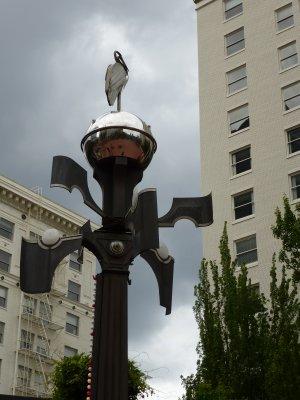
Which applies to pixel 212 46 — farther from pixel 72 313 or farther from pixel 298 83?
pixel 72 313

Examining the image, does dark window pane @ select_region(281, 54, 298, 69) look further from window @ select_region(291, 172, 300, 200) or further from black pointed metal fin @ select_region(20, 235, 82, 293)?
black pointed metal fin @ select_region(20, 235, 82, 293)

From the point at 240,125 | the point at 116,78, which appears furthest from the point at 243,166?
the point at 116,78

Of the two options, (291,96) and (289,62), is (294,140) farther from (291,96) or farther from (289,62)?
(289,62)

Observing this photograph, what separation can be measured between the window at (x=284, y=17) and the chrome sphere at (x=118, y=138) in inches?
1349

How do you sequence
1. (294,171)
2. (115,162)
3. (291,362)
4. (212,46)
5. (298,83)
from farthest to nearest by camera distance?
1. (212,46)
2. (298,83)
3. (294,171)
4. (291,362)
5. (115,162)

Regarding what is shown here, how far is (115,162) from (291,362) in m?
18.7

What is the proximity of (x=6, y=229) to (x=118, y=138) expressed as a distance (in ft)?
143

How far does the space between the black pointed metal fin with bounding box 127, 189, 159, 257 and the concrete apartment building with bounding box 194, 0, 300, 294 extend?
89.6ft

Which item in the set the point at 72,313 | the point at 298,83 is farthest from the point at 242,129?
the point at 72,313

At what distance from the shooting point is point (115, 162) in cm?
609

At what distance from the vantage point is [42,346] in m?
47.7

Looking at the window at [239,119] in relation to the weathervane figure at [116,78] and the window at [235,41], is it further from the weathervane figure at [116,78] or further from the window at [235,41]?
the weathervane figure at [116,78]

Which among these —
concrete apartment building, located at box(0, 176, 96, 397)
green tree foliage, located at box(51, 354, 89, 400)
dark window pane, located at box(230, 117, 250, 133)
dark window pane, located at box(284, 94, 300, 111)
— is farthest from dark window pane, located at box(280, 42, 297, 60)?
green tree foliage, located at box(51, 354, 89, 400)

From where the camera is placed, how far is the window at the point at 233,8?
41.5 metres
